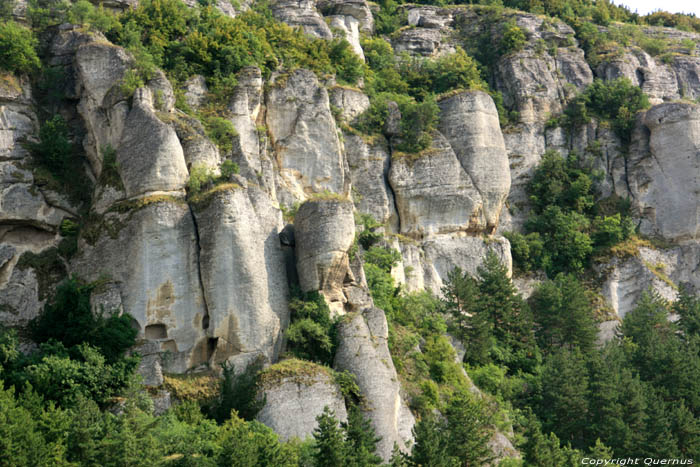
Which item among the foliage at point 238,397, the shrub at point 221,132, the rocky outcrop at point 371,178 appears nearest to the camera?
the foliage at point 238,397

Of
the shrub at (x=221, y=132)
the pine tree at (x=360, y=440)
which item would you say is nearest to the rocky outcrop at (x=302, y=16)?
the shrub at (x=221, y=132)

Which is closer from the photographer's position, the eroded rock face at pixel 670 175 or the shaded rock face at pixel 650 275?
the shaded rock face at pixel 650 275

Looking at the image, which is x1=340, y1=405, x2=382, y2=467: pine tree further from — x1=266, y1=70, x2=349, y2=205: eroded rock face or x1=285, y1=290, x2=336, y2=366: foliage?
x1=266, y1=70, x2=349, y2=205: eroded rock face

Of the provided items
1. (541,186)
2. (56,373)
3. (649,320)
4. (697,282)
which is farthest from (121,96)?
(697,282)

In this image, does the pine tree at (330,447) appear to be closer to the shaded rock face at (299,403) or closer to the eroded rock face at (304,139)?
the shaded rock face at (299,403)

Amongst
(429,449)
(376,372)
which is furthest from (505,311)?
(429,449)

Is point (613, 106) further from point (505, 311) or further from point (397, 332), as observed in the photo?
point (397, 332)

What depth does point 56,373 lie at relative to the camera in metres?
32.7

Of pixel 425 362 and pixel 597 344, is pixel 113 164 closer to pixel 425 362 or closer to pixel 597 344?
pixel 425 362

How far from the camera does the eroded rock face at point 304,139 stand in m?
47.3

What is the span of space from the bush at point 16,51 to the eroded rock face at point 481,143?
24.6 meters

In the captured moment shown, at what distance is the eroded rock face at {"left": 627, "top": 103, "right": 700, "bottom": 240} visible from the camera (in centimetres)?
5334

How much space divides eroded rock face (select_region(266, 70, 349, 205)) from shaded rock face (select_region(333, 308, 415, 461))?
11.4 meters

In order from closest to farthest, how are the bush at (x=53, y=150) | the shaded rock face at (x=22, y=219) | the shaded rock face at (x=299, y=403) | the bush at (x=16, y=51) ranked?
the shaded rock face at (x=299, y=403) → the shaded rock face at (x=22, y=219) → the bush at (x=53, y=150) → the bush at (x=16, y=51)
